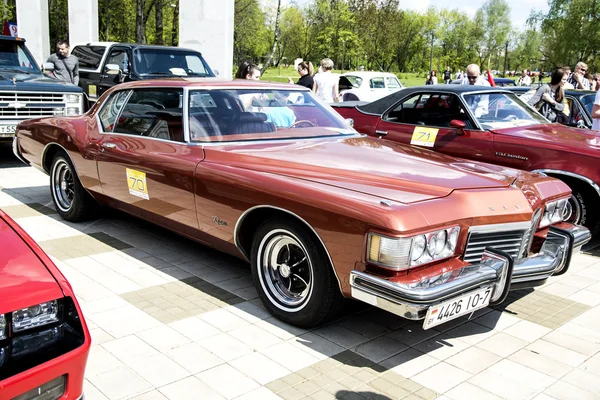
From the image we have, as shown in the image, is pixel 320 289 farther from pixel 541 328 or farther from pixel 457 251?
pixel 541 328

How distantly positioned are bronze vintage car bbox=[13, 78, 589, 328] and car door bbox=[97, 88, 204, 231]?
0.01 metres

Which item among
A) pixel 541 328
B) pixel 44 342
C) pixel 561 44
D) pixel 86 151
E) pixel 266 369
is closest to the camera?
pixel 44 342

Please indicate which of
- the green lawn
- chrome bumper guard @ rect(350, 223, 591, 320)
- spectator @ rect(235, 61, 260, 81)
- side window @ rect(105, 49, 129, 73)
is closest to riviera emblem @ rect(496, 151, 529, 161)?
chrome bumper guard @ rect(350, 223, 591, 320)

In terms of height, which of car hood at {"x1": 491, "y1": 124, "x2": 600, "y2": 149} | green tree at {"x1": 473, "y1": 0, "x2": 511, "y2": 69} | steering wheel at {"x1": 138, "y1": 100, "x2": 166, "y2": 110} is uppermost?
green tree at {"x1": 473, "y1": 0, "x2": 511, "y2": 69}

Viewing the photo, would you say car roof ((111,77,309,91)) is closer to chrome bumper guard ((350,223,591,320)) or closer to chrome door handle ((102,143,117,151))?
chrome door handle ((102,143,117,151))

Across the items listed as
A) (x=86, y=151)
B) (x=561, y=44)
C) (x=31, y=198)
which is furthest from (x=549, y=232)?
(x=561, y=44)

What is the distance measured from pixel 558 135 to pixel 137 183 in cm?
449

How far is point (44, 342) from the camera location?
7.08 feet

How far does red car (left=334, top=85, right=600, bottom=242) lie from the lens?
5.77 metres

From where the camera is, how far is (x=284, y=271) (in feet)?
12.4

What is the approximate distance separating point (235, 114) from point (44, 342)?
2.81m

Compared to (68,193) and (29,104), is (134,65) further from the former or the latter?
(68,193)

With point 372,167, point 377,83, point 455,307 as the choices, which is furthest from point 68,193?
point 377,83

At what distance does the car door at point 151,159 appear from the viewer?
4359 mm
